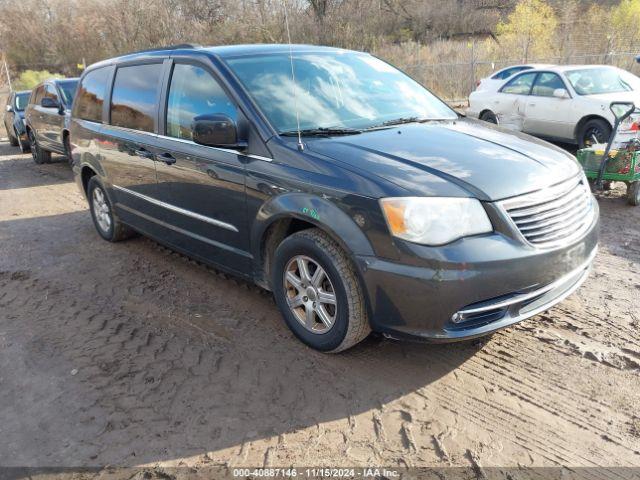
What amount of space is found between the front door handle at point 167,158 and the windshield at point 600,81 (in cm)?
803

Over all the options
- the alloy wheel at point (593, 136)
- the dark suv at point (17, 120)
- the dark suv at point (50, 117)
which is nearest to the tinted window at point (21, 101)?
the dark suv at point (17, 120)

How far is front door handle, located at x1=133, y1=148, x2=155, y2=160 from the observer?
439 cm

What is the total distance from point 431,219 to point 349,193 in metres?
0.47

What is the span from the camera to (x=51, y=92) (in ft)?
34.2

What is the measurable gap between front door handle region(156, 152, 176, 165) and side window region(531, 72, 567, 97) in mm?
8075

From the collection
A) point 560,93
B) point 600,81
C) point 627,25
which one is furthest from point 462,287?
point 627,25

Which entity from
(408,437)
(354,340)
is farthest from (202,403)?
(408,437)

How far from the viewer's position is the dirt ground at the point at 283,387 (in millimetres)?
2590

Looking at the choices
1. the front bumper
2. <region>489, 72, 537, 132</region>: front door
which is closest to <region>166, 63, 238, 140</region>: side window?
the front bumper

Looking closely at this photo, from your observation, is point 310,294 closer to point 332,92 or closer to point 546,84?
point 332,92

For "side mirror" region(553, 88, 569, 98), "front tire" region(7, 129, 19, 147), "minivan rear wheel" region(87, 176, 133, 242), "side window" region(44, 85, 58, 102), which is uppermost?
"side window" region(44, 85, 58, 102)

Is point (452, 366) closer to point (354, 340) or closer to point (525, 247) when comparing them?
point (354, 340)

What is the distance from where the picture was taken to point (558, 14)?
41.6 metres

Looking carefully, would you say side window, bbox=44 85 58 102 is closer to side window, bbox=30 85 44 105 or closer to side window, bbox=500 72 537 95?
side window, bbox=30 85 44 105
